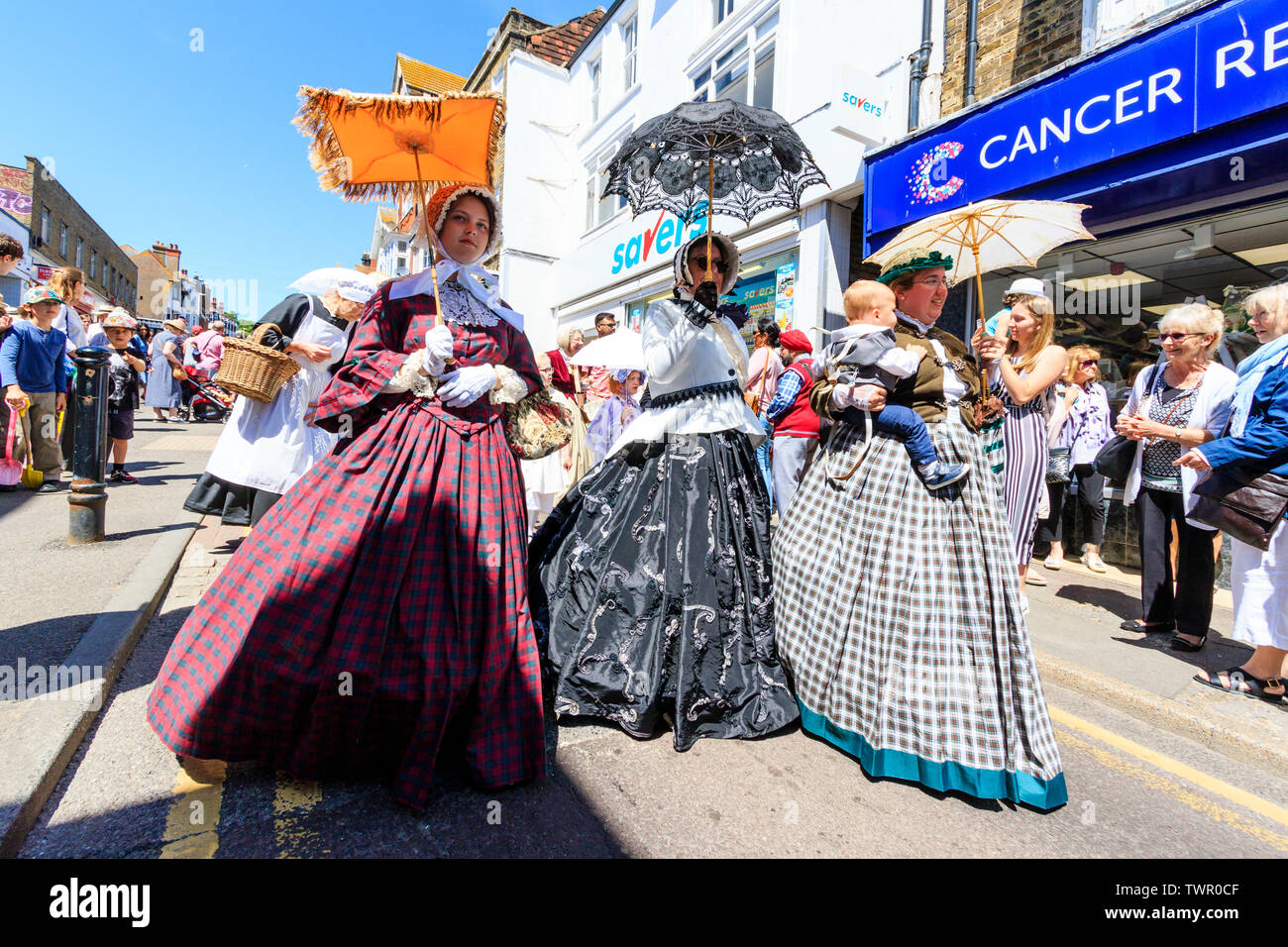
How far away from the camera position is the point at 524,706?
2.08m

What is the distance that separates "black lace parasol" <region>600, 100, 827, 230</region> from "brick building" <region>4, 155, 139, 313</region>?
27537mm

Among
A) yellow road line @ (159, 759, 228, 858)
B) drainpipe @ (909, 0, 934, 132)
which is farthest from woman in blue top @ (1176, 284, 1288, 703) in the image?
drainpipe @ (909, 0, 934, 132)

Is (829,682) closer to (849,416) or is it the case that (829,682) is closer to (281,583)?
(849,416)

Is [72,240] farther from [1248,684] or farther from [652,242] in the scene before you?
[1248,684]

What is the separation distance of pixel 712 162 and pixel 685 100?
31.2 ft

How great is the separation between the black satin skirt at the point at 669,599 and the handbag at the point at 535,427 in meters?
0.29

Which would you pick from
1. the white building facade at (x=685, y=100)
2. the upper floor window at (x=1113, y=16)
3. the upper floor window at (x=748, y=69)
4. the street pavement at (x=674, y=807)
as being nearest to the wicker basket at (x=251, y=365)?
the street pavement at (x=674, y=807)

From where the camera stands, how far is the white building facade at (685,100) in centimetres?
806

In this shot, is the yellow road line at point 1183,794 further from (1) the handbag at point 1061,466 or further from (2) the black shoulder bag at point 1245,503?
(1) the handbag at point 1061,466

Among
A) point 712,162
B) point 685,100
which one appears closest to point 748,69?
point 685,100

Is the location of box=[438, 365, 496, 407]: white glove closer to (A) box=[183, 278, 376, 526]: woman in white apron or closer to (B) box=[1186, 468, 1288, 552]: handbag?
(A) box=[183, 278, 376, 526]: woman in white apron

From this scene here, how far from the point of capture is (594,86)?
16359mm
